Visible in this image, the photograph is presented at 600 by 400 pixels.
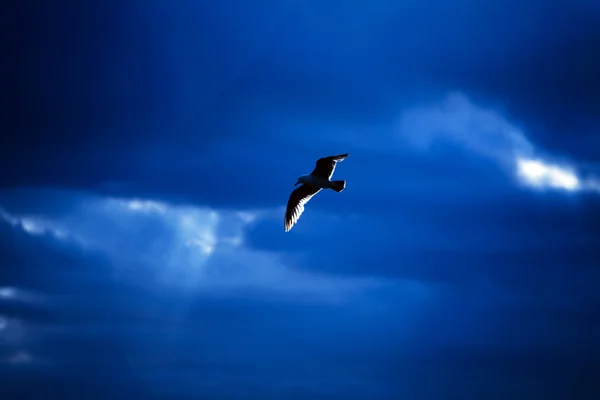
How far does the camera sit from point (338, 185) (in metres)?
36.8

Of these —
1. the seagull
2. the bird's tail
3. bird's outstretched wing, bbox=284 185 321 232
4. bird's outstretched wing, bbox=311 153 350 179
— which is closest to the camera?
bird's outstretched wing, bbox=311 153 350 179

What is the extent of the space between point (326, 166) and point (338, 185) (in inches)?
48.8

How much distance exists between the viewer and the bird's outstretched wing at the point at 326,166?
36.2m

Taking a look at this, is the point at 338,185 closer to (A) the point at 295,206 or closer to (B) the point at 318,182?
(B) the point at 318,182

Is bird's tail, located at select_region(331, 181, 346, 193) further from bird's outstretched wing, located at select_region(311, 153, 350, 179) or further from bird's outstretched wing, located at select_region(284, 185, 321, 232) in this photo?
bird's outstretched wing, located at select_region(284, 185, 321, 232)

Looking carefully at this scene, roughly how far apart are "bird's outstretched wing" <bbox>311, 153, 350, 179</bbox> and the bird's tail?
522 millimetres

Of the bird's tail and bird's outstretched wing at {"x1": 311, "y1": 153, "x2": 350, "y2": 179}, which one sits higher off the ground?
bird's outstretched wing at {"x1": 311, "y1": 153, "x2": 350, "y2": 179}

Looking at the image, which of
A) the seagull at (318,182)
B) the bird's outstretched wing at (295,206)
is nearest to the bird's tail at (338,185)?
the seagull at (318,182)

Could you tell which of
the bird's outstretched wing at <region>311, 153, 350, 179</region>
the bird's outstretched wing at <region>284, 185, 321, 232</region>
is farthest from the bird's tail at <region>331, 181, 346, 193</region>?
the bird's outstretched wing at <region>284, 185, 321, 232</region>

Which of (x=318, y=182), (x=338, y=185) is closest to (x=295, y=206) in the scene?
(x=318, y=182)

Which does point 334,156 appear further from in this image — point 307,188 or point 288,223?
point 288,223

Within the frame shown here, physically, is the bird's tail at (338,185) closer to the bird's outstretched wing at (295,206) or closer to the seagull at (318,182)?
the seagull at (318,182)

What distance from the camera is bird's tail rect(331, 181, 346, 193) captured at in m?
36.6

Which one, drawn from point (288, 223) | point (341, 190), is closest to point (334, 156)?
point (341, 190)
